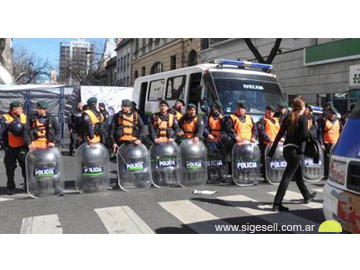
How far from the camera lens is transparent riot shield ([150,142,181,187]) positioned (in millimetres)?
7438

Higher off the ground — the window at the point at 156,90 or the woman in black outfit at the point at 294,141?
the window at the point at 156,90

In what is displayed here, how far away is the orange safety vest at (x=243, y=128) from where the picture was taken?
7.88m

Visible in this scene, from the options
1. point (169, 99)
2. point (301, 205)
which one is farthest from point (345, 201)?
point (169, 99)

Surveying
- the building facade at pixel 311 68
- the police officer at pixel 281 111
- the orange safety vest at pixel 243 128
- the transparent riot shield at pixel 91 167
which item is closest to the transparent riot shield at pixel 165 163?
the transparent riot shield at pixel 91 167

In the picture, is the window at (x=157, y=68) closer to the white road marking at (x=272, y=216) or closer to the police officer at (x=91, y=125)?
the police officer at (x=91, y=125)

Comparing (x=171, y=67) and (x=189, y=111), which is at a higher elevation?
(x=171, y=67)

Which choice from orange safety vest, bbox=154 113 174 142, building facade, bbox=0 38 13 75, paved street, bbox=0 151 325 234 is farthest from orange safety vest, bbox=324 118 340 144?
building facade, bbox=0 38 13 75

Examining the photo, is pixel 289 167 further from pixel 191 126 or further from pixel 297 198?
pixel 191 126

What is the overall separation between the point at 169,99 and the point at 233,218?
6.96 metres

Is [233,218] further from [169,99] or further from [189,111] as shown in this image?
[169,99]

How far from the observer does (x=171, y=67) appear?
41.3 feet

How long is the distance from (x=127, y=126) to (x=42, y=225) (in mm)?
2922

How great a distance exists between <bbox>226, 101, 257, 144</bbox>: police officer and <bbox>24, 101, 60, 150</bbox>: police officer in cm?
350

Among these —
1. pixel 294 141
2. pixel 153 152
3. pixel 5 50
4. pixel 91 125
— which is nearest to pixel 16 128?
pixel 91 125
